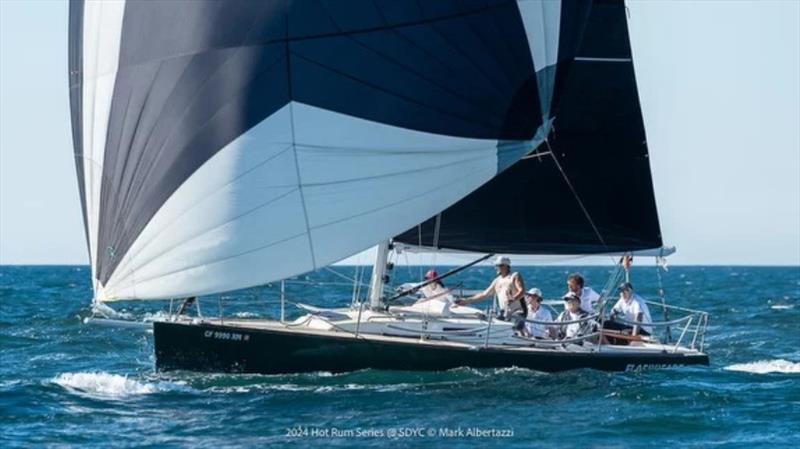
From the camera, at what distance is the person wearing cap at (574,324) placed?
21406 mm

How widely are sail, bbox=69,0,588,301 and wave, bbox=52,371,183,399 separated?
1.90 m

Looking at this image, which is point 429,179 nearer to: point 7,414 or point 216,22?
point 216,22

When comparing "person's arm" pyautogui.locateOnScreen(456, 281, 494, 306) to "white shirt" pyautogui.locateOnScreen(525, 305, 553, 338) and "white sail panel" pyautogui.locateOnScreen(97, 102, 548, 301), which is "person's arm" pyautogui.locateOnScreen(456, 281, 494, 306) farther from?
"white sail panel" pyautogui.locateOnScreen(97, 102, 548, 301)

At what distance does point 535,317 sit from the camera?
69.7 ft

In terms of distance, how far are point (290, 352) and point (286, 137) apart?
3.30m

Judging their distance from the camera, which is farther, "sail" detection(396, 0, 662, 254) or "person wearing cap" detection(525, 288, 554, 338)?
"sail" detection(396, 0, 662, 254)

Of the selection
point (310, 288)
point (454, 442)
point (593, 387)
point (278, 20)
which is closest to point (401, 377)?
point (593, 387)

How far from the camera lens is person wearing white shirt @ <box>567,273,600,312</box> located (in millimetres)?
22047

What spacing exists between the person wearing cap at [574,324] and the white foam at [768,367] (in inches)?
137

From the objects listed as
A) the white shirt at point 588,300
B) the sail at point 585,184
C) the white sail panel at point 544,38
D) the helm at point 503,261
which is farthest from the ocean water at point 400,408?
the white sail panel at point 544,38

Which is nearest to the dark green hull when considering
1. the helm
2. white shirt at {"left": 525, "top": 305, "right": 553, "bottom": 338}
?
white shirt at {"left": 525, "top": 305, "right": 553, "bottom": 338}

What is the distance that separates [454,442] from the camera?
1656 cm

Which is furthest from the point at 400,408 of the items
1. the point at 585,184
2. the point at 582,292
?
the point at 585,184

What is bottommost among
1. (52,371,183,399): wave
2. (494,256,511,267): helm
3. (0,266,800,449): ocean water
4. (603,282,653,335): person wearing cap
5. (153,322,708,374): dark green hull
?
(0,266,800,449): ocean water
